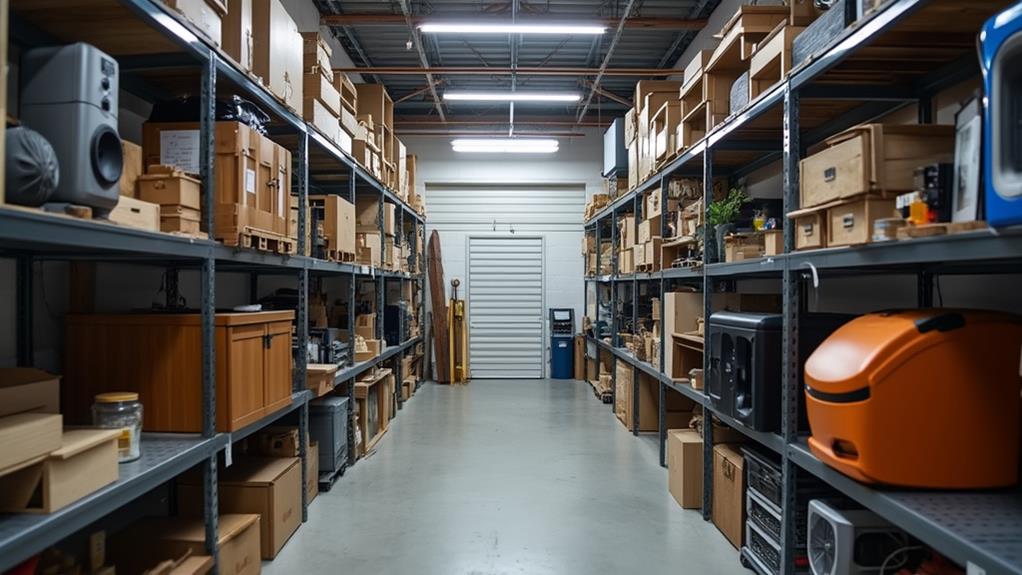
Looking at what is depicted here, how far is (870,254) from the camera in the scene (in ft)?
6.79

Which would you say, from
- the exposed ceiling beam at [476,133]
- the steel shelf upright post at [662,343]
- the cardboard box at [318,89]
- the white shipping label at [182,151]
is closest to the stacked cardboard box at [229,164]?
the white shipping label at [182,151]

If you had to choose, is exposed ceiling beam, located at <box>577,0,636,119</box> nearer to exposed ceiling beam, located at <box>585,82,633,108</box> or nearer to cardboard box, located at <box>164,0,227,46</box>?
exposed ceiling beam, located at <box>585,82,633,108</box>

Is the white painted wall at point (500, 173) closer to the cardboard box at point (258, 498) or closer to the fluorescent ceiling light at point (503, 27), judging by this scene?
the fluorescent ceiling light at point (503, 27)

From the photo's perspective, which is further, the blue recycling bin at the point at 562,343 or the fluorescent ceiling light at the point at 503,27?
the blue recycling bin at the point at 562,343

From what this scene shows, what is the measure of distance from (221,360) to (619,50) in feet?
22.1

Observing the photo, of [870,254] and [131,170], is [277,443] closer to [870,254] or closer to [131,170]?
[131,170]

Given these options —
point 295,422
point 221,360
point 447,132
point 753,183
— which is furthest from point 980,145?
point 447,132

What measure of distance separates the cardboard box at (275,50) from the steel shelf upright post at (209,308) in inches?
25.7

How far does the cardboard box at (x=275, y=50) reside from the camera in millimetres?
3154

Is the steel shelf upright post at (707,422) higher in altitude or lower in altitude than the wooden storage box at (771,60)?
lower

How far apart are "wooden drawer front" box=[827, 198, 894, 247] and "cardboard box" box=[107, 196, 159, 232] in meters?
2.54

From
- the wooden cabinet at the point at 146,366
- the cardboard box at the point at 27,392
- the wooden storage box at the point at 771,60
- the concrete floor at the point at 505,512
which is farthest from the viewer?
the concrete floor at the point at 505,512

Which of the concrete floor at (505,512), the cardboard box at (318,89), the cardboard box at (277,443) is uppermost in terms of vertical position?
the cardboard box at (318,89)

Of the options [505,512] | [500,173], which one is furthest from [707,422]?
[500,173]
